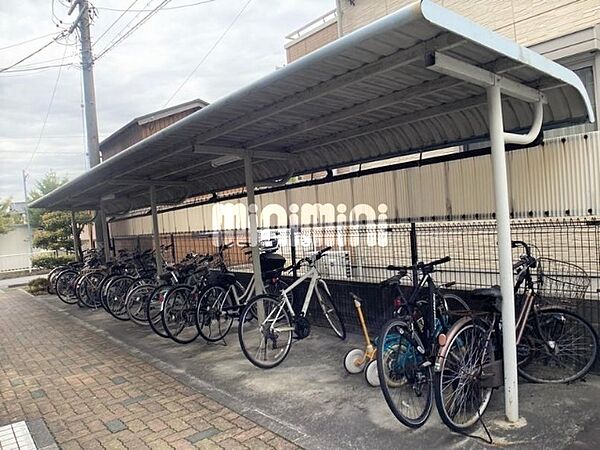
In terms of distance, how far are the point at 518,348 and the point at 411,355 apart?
36.9 inches

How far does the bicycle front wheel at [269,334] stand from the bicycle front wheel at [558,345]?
219cm

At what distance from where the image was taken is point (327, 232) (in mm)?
6207

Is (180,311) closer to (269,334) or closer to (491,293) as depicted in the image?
(269,334)

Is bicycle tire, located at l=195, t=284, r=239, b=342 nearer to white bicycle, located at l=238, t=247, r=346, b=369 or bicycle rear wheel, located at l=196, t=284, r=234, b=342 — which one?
bicycle rear wheel, located at l=196, t=284, r=234, b=342

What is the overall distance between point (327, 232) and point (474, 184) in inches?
88.5

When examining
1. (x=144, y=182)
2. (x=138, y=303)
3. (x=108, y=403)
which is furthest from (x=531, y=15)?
(x=138, y=303)

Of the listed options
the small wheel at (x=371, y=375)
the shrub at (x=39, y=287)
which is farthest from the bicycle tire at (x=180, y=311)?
the shrub at (x=39, y=287)

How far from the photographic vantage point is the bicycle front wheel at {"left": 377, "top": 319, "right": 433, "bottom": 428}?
3092 millimetres

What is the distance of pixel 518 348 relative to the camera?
355 cm

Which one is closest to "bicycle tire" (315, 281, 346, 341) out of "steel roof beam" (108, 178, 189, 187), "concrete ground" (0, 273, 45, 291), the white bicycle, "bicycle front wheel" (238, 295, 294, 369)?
the white bicycle

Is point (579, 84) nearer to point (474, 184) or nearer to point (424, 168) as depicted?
point (474, 184)

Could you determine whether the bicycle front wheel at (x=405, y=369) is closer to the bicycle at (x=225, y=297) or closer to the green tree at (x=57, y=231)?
the bicycle at (x=225, y=297)

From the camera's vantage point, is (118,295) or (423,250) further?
(118,295)

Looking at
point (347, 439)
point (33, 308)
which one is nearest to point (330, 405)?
point (347, 439)
